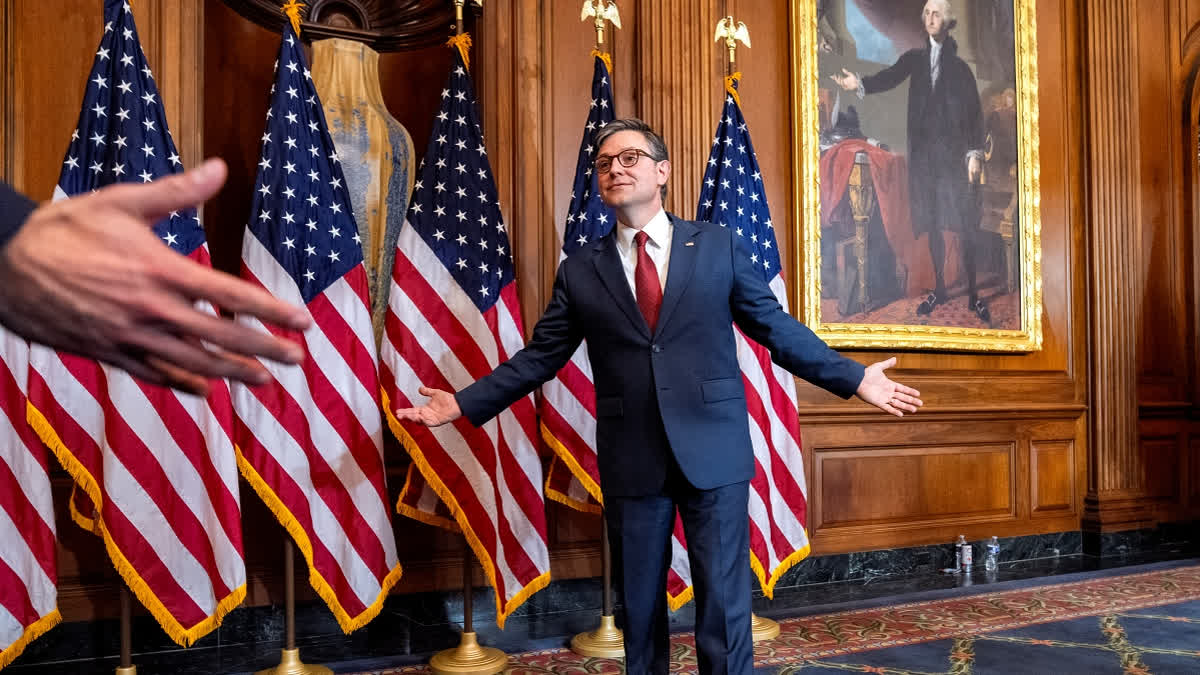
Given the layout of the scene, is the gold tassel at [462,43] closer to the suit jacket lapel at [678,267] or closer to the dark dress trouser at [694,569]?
the suit jacket lapel at [678,267]

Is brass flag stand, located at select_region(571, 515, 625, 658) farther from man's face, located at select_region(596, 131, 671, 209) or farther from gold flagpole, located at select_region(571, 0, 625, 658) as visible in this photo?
man's face, located at select_region(596, 131, 671, 209)

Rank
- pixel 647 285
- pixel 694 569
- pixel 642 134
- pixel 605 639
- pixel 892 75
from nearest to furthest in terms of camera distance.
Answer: pixel 694 569
pixel 647 285
pixel 642 134
pixel 605 639
pixel 892 75

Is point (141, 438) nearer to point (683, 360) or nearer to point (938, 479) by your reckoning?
point (683, 360)

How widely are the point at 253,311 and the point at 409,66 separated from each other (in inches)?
176

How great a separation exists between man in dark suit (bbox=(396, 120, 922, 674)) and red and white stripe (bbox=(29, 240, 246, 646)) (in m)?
0.94

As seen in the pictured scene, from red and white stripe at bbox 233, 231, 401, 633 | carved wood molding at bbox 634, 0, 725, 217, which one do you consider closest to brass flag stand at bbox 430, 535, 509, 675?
red and white stripe at bbox 233, 231, 401, 633

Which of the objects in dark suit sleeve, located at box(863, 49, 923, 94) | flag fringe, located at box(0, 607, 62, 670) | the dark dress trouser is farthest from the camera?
dark suit sleeve, located at box(863, 49, 923, 94)

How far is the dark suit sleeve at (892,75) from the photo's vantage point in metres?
5.57

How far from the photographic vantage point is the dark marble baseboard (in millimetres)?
3662

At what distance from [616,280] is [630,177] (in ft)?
1.08

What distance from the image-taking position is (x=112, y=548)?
3.12 meters

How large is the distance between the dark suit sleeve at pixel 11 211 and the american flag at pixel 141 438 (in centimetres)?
245

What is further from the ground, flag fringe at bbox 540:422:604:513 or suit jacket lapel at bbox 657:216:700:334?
suit jacket lapel at bbox 657:216:700:334

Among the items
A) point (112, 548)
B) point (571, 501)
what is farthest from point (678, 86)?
point (112, 548)
